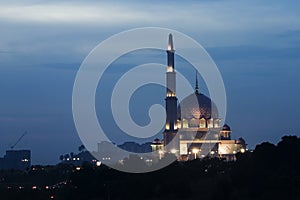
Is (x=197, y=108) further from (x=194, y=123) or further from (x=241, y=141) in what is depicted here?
(x=241, y=141)

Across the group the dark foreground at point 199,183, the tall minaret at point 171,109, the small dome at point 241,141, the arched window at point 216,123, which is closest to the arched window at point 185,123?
the tall minaret at point 171,109

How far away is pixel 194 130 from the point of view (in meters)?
154

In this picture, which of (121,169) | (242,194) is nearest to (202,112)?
(121,169)

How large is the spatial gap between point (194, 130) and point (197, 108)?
3533 millimetres

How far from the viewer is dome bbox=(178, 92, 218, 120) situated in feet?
503

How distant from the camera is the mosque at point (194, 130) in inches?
6043

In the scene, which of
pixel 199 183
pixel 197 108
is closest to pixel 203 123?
pixel 197 108

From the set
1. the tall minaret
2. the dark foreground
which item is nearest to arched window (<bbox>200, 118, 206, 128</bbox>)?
the tall minaret

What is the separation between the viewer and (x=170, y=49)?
521 feet

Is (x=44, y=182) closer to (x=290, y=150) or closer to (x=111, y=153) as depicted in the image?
(x=290, y=150)

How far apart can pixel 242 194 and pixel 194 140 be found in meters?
89.1

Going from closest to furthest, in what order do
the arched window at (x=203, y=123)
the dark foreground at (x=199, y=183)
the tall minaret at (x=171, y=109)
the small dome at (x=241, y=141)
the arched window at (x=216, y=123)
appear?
1. the dark foreground at (x=199, y=183)
2. the arched window at (x=203, y=123)
3. the tall minaret at (x=171, y=109)
4. the arched window at (x=216, y=123)
5. the small dome at (x=241, y=141)

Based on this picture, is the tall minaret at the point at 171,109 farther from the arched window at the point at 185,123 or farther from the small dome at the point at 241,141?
the small dome at the point at 241,141

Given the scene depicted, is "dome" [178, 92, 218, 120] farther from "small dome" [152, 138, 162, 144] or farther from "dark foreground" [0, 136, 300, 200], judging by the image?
"dark foreground" [0, 136, 300, 200]
